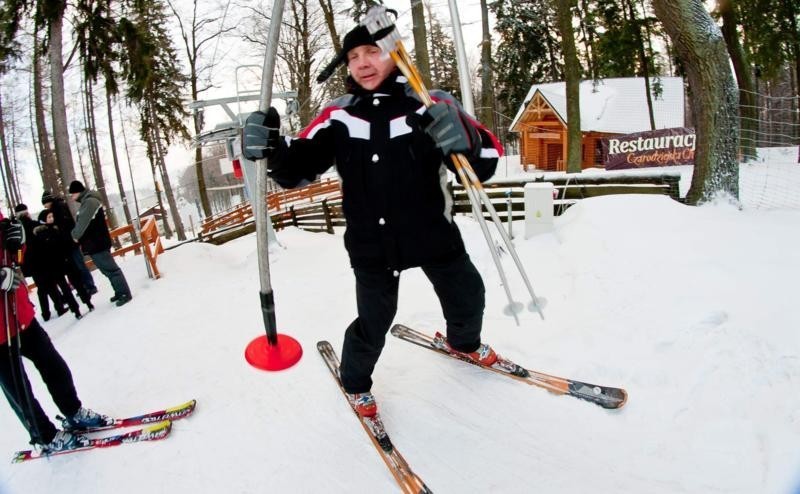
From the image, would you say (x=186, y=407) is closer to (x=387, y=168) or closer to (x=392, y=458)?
(x=392, y=458)

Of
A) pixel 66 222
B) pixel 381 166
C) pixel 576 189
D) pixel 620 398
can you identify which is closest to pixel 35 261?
pixel 66 222

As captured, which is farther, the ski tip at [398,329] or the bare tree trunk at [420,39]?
the bare tree trunk at [420,39]

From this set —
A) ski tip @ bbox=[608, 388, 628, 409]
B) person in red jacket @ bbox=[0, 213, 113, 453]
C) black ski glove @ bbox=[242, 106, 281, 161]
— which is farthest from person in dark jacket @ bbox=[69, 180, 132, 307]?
ski tip @ bbox=[608, 388, 628, 409]

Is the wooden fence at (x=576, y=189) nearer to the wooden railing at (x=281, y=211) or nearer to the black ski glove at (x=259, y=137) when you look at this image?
the black ski glove at (x=259, y=137)

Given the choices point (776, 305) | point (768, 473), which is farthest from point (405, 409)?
point (776, 305)

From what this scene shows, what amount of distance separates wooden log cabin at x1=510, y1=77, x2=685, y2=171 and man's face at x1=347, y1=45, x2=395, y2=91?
2039 cm

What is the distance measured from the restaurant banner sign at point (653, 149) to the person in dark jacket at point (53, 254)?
50.8 feet

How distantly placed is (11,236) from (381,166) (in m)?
2.66

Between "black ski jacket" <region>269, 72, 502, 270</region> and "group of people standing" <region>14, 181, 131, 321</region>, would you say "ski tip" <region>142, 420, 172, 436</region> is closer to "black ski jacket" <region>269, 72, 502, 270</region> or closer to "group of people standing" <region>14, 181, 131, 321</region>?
"black ski jacket" <region>269, 72, 502, 270</region>

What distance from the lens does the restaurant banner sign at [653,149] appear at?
1368cm

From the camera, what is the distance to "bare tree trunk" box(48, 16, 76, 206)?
29.2 ft

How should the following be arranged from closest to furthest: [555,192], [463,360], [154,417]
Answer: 1. [154,417]
2. [463,360]
3. [555,192]

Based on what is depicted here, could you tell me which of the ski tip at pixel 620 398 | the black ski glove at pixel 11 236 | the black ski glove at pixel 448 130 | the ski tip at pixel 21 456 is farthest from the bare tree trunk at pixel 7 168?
the ski tip at pixel 620 398

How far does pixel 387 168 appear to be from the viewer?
6.72ft
